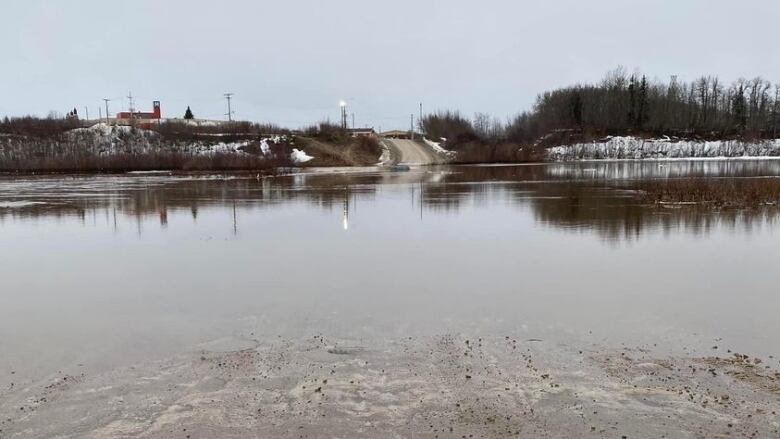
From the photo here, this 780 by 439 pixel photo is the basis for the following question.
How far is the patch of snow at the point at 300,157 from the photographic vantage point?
2694 inches

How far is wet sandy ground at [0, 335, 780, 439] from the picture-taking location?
5.09m

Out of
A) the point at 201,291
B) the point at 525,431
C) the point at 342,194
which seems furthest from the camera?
the point at 342,194

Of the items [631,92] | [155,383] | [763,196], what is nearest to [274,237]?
[155,383]

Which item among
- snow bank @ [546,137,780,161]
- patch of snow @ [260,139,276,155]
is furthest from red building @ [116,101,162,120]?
snow bank @ [546,137,780,161]

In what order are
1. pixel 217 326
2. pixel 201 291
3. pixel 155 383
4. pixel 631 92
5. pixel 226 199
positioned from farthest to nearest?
pixel 631 92
pixel 226 199
pixel 201 291
pixel 217 326
pixel 155 383

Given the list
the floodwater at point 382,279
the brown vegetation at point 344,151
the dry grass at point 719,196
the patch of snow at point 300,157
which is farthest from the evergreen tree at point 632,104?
the floodwater at point 382,279

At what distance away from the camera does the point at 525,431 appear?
196 inches

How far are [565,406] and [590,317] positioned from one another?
3.02 meters

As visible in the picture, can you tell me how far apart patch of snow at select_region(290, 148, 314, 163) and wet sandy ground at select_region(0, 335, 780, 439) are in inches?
2465

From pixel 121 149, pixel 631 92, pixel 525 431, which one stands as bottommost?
pixel 525 431

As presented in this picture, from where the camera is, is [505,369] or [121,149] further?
[121,149]

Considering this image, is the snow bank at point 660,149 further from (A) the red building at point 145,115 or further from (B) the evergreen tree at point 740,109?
(A) the red building at point 145,115

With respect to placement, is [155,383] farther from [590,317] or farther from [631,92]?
[631,92]

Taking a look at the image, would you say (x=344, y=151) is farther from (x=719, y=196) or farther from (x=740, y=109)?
(x=740, y=109)
